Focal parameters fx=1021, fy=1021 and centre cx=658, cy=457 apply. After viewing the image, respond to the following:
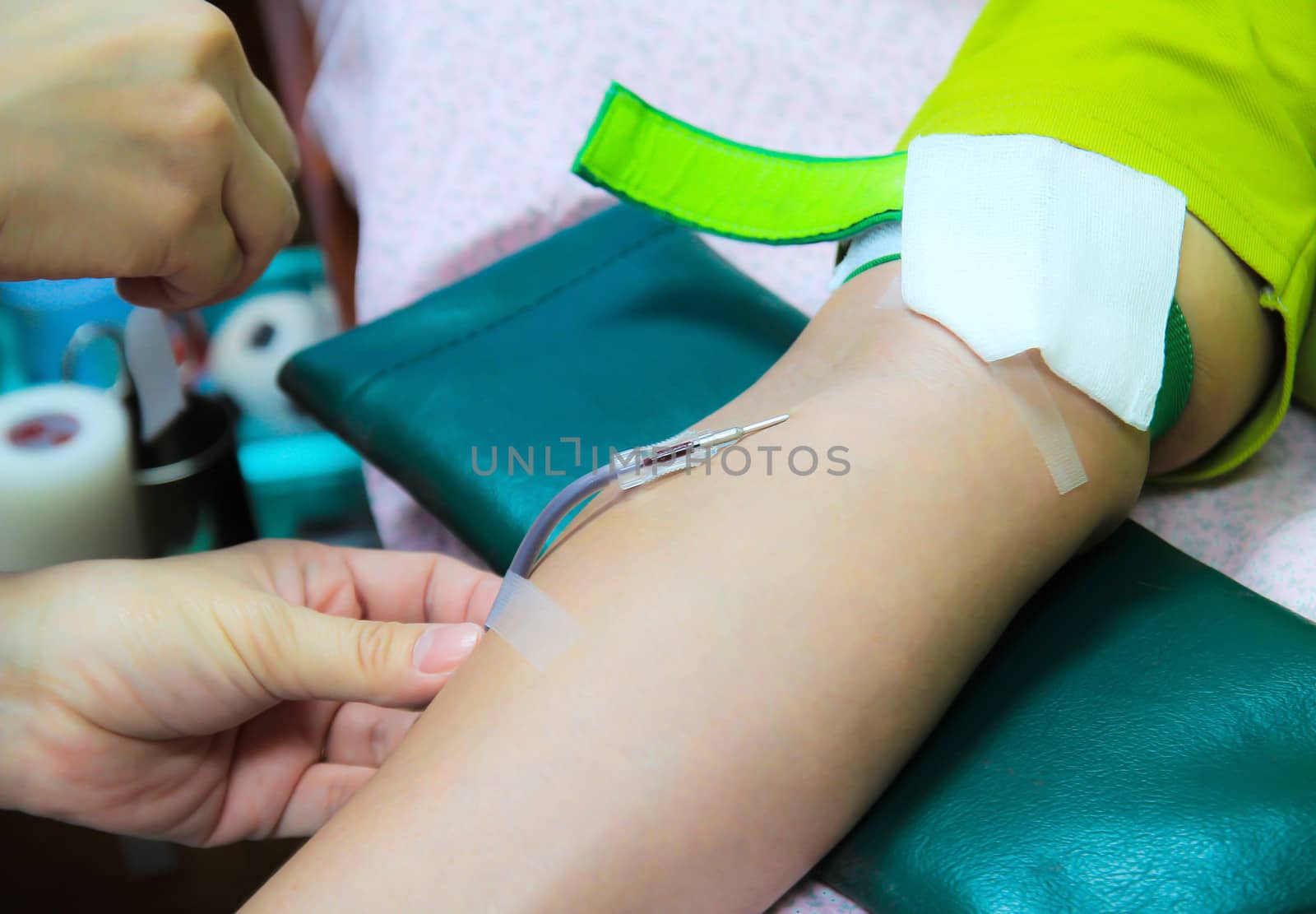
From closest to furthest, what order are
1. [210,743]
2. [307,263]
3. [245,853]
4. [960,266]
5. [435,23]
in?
1. [960,266]
2. [210,743]
3. [245,853]
4. [435,23]
5. [307,263]

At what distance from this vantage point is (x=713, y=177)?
83cm

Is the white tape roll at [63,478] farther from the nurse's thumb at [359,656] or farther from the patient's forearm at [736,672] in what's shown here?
the patient's forearm at [736,672]

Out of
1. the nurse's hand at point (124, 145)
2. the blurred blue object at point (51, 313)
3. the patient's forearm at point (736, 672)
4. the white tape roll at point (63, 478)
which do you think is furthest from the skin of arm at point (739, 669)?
the blurred blue object at point (51, 313)

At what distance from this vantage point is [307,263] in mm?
1358

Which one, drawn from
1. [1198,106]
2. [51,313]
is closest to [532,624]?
[1198,106]

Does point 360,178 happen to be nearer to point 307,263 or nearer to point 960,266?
point 307,263

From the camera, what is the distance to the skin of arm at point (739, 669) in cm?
49

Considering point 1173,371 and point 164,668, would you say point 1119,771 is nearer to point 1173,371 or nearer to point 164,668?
point 1173,371

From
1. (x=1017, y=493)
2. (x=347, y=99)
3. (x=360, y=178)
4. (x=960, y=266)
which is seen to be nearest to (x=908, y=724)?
(x=1017, y=493)

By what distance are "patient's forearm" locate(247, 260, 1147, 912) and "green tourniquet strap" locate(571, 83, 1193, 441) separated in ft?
0.51

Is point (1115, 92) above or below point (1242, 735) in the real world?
above

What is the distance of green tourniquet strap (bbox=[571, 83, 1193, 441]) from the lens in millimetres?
732

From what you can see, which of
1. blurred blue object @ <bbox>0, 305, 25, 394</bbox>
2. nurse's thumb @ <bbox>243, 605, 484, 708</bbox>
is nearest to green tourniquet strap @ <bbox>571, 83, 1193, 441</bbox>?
nurse's thumb @ <bbox>243, 605, 484, 708</bbox>

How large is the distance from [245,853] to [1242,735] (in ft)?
2.82
